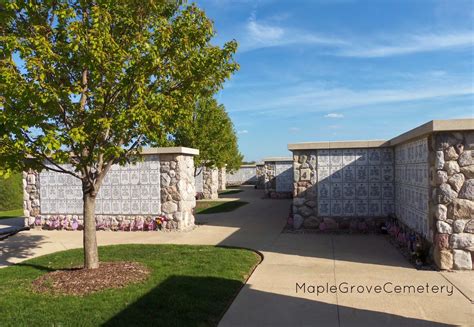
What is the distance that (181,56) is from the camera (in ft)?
23.0

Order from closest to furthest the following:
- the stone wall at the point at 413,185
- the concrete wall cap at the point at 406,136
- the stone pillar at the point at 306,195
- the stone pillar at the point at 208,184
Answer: the concrete wall cap at the point at 406,136, the stone wall at the point at 413,185, the stone pillar at the point at 306,195, the stone pillar at the point at 208,184

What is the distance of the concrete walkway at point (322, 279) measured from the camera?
5.03m

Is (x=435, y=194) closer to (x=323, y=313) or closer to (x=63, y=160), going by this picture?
(x=323, y=313)

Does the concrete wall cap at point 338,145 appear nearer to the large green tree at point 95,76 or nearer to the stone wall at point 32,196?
the large green tree at point 95,76

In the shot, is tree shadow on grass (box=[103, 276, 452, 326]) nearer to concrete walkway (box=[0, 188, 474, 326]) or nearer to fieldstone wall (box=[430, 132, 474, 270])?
concrete walkway (box=[0, 188, 474, 326])

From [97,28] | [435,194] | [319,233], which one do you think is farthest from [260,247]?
[97,28]

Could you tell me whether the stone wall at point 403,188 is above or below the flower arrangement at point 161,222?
above

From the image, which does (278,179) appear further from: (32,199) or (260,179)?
(32,199)

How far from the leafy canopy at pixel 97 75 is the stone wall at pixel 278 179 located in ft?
60.1

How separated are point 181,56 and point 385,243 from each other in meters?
6.38

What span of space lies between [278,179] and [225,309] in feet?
68.5

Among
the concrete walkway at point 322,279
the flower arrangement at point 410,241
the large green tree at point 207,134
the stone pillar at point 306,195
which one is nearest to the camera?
the concrete walkway at point 322,279

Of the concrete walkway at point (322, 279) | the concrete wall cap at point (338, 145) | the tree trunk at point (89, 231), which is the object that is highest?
the concrete wall cap at point (338, 145)

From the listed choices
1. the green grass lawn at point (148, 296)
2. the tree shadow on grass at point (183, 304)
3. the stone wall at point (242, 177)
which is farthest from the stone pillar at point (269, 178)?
the tree shadow on grass at point (183, 304)
